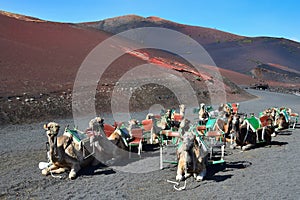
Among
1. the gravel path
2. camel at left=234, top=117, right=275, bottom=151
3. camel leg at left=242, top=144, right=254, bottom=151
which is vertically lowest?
the gravel path

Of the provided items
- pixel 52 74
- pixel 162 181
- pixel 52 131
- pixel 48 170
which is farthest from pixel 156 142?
pixel 52 74

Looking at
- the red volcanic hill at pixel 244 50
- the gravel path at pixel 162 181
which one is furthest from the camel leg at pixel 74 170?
the red volcanic hill at pixel 244 50

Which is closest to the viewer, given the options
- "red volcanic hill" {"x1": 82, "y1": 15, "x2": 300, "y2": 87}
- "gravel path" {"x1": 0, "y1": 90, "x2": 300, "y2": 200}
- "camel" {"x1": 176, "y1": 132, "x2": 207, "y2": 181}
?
"gravel path" {"x1": 0, "y1": 90, "x2": 300, "y2": 200}

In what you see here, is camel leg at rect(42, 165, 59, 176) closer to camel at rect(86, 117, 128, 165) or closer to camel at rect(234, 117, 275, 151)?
camel at rect(86, 117, 128, 165)

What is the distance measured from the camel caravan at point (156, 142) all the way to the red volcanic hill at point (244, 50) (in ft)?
199

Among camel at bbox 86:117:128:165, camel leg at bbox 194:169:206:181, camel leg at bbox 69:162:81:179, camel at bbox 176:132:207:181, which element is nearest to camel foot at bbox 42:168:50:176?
camel leg at bbox 69:162:81:179

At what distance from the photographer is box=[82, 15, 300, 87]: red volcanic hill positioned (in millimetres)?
79562

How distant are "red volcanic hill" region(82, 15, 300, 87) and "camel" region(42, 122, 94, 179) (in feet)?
216

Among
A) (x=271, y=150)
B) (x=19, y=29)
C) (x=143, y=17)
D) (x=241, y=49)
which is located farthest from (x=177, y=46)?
(x=271, y=150)

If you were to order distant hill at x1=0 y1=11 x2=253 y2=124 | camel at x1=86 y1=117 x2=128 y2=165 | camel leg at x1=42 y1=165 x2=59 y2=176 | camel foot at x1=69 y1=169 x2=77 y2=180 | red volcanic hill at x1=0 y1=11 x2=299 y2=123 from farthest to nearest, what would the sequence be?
1. red volcanic hill at x1=0 y1=11 x2=299 y2=123
2. distant hill at x1=0 y1=11 x2=253 y2=124
3. camel at x1=86 y1=117 x2=128 y2=165
4. camel leg at x1=42 y1=165 x2=59 y2=176
5. camel foot at x1=69 y1=169 x2=77 y2=180

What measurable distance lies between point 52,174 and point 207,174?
4309mm

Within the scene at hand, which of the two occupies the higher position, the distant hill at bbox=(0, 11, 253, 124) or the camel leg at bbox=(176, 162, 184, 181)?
the distant hill at bbox=(0, 11, 253, 124)

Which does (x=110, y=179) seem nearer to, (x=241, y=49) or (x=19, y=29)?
(x=19, y=29)

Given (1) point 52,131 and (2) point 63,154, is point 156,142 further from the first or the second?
(1) point 52,131
